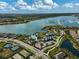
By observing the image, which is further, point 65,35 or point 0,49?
point 65,35

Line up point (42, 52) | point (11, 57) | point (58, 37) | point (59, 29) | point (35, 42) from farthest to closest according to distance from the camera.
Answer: point (59, 29), point (58, 37), point (35, 42), point (42, 52), point (11, 57)

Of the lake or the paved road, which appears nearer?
the paved road

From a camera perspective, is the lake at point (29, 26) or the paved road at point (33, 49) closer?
the paved road at point (33, 49)

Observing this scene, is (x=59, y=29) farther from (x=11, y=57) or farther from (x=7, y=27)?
(x=11, y=57)

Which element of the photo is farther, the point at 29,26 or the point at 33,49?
the point at 29,26

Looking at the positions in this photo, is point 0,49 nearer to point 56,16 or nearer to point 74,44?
point 74,44

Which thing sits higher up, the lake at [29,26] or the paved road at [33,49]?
the lake at [29,26]

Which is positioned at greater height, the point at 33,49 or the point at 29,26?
the point at 29,26

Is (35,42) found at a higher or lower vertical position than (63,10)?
lower

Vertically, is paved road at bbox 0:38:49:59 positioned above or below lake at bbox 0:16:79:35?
below

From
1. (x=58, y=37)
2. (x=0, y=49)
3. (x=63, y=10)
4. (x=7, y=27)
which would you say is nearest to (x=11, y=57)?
(x=0, y=49)

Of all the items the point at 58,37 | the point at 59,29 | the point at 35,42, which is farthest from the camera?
the point at 59,29
